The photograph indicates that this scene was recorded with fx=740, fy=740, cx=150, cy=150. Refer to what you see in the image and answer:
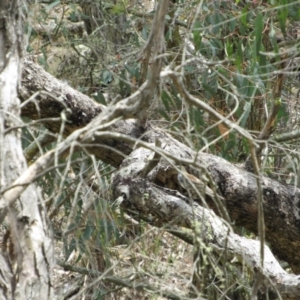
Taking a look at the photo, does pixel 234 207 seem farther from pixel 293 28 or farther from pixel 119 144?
pixel 293 28

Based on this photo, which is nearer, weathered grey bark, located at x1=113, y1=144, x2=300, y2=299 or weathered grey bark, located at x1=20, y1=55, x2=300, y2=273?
weathered grey bark, located at x1=113, y1=144, x2=300, y2=299

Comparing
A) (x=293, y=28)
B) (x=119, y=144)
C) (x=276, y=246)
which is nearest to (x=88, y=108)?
(x=119, y=144)

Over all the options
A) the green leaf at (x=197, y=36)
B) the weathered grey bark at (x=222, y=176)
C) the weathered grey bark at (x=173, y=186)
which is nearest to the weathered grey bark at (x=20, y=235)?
the weathered grey bark at (x=173, y=186)

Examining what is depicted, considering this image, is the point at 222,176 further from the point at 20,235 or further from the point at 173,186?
the point at 20,235

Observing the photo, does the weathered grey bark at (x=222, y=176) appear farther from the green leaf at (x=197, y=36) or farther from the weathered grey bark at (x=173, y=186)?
the green leaf at (x=197, y=36)

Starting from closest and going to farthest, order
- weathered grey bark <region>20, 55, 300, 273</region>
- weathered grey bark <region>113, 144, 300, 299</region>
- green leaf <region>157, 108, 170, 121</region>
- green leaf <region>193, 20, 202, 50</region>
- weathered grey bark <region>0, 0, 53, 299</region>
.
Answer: weathered grey bark <region>0, 0, 53, 299</region>, weathered grey bark <region>113, 144, 300, 299</region>, weathered grey bark <region>20, 55, 300, 273</region>, green leaf <region>193, 20, 202, 50</region>, green leaf <region>157, 108, 170, 121</region>

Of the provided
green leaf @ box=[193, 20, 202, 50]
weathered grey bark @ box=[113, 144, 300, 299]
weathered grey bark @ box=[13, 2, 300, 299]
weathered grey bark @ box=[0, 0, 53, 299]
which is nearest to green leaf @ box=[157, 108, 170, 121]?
green leaf @ box=[193, 20, 202, 50]

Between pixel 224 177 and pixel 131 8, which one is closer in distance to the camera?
pixel 224 177

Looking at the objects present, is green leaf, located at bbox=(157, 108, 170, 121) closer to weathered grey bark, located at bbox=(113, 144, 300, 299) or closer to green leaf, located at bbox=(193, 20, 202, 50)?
green leaf, located at bbox=(193, 20, 202, 50)

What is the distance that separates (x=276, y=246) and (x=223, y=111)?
1090 mm

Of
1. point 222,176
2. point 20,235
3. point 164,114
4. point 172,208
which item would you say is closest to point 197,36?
point 164,114

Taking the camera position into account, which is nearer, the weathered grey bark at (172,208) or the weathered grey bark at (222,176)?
the weathered grey bark at (172,208)

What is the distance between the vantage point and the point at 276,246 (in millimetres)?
3008

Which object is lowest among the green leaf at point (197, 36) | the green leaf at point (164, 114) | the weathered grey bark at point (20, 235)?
the green leaf at point (164, 114)
